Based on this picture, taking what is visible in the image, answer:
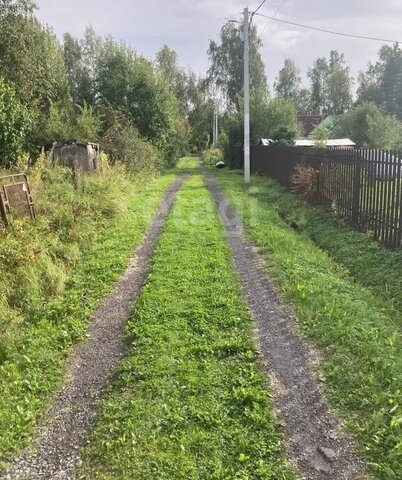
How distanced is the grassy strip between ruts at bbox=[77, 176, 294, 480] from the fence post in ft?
15.2

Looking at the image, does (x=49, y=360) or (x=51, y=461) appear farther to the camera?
(x=49, y=360)

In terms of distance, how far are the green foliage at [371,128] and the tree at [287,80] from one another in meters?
35.3

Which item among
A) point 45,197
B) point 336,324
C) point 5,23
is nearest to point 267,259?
point 336,324

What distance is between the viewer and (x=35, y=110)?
64.6 feet

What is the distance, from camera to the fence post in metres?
9.09

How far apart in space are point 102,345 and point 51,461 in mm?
1666

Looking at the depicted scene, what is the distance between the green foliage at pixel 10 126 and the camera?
1199 cm

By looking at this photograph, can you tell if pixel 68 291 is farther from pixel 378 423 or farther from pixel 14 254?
pixel 378 423

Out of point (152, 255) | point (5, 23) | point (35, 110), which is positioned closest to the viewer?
point (152, 255)

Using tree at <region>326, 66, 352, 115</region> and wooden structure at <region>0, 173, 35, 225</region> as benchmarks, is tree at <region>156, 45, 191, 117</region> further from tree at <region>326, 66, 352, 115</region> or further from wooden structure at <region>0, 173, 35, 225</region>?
wooden structure at <region>0, 173, 35, 225</region>

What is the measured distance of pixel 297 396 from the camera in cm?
343

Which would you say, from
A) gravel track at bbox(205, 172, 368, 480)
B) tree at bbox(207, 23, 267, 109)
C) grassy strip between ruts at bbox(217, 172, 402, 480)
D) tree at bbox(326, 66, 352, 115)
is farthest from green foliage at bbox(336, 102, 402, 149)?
tree at bbox(326, 66, 352, 115)

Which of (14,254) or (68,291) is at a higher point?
(14,254)

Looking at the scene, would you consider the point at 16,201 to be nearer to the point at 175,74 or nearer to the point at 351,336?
the point at 351,336
